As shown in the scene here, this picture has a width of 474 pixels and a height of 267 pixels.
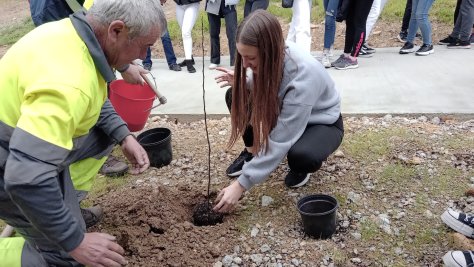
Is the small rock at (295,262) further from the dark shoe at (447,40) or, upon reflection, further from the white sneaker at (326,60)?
the dark shoe at (447,40)

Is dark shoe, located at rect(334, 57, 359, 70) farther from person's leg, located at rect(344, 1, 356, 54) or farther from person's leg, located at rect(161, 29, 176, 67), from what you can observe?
person's leg, located at rect(161, 29, 176, 67)

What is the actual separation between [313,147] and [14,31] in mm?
8352

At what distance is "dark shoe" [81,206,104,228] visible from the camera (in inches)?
98.2

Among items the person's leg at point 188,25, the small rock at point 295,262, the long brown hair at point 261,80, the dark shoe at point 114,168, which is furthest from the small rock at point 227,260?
the person's leg at point 188,25

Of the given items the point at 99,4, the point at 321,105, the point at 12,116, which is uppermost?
the point at 99,4

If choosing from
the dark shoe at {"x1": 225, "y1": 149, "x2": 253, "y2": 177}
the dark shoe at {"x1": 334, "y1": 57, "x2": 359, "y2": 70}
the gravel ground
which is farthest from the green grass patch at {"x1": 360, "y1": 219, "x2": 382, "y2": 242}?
the dark shoe at {"x1": 334, "y1": 57, "x2": 359, "y2": 70}

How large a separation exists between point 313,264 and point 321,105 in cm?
96

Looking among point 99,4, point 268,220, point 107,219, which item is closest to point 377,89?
point 268,220

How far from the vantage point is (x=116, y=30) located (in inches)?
62.1

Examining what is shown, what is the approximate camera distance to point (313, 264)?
2123mm

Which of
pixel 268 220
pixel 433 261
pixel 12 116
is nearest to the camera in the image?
pixel 12 116

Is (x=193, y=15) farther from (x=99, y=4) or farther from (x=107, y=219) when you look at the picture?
(x=99, y=4)

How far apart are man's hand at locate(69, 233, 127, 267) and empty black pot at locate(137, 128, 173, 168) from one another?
1.42 metres

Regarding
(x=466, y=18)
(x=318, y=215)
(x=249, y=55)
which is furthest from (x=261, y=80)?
(x=466, y=18)
